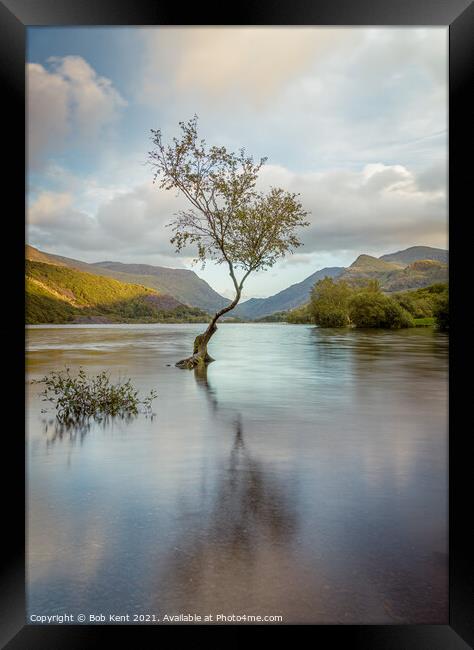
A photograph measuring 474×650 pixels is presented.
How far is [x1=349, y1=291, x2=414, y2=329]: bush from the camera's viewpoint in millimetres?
25578

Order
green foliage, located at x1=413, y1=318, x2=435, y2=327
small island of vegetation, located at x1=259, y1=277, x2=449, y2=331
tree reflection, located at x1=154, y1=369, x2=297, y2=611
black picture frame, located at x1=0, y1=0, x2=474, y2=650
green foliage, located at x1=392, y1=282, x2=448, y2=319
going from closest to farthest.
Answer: tree reflection, located at x1=154, y1=369, x2=297, y2=611 → black picture frame, located at x1=0, y1=0, x2=474, y2=650 → green foliage, located at x1=392, y1=282, x2=448, y2=319 → small island of vegetation, located at x1=259, y1=277, x2=449, y2=331 → green foliage, located at x1=413, y1=318, x2=435, y2=327

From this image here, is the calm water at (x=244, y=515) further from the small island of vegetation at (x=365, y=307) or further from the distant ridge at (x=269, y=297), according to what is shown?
the small island of vegetation at (x=365, y=307)

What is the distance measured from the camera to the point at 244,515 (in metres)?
4.32

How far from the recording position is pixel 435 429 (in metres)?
7.73

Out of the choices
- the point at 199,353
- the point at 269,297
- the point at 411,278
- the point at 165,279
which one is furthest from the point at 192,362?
the point at 411,278

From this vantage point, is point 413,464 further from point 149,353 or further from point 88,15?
point 149,353

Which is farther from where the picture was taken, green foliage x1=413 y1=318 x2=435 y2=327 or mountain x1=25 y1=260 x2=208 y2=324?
green foliage x1=413 y1=318 x2=435 y2=327

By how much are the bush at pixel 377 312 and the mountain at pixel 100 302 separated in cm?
1184

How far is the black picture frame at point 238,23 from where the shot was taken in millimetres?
4234

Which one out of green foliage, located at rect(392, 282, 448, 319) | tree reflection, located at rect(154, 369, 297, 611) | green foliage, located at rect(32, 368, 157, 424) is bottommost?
tree reflection, located at rect(154, 369, 297, 611)

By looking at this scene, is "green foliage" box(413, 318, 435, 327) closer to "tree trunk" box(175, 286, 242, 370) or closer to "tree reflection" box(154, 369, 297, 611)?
"tree trunk" box(175, 286, 242, 370)

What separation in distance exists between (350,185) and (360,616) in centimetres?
1039

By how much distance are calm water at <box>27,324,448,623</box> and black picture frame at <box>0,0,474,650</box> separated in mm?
270

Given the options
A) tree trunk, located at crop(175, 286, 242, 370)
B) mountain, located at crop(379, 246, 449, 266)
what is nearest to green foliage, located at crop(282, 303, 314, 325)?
mountain, located at crop(379, 246, 449, 266)
